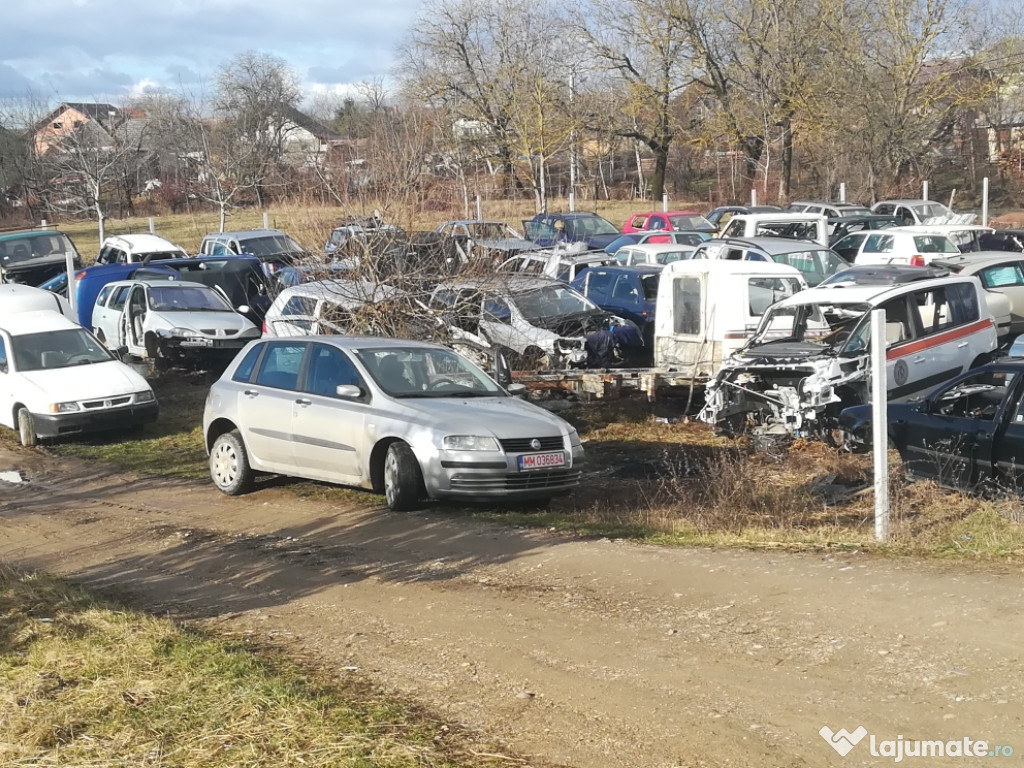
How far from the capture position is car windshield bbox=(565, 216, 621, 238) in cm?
3045

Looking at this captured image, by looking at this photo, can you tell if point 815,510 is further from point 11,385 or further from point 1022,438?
point 11,385

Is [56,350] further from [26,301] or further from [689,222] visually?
[689,222]

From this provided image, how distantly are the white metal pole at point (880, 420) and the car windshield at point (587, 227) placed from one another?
2133 cm

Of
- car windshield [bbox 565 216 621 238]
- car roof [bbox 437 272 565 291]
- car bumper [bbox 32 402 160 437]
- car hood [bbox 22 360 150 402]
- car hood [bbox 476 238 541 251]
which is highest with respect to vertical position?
car windshield [bbox 565 216 621 238]

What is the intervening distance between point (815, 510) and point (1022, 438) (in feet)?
6.24

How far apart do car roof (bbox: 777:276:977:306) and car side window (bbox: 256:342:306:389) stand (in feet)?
21.4

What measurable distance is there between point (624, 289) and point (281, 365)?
9.07 meters

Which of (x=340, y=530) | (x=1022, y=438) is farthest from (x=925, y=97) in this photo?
(x=340, y=530)

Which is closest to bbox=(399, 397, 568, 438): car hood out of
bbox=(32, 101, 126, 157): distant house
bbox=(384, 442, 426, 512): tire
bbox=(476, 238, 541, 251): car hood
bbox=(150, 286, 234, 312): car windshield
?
bbox=(384, 442, 426, 512): tire

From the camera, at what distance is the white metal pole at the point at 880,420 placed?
8766 mm

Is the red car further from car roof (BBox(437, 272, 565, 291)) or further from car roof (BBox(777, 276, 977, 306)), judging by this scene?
car roof (BBox(777, 276, 977, 306))

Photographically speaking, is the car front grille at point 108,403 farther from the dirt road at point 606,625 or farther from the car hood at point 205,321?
the dirt road at point 606,625

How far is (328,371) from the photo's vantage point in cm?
1114

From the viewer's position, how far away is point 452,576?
8.08 m
